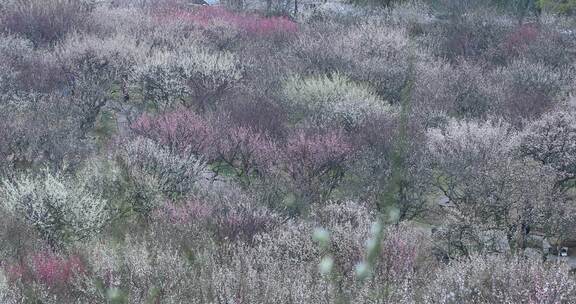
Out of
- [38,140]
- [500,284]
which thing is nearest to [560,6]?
[38,140]

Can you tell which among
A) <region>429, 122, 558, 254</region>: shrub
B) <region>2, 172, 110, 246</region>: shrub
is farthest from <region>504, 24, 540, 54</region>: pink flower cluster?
→ <region>2, 172, 110, 246</region>: shrub

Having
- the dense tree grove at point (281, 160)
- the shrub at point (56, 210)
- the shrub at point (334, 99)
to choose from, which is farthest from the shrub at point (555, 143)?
the shrub at point (56, 210)

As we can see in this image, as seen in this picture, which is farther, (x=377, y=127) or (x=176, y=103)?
(x=176, y=103)

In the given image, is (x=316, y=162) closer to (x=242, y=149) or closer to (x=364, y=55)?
(x=242, y=149)

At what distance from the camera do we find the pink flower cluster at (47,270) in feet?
36.4

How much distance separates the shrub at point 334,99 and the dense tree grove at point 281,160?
3.0 inches

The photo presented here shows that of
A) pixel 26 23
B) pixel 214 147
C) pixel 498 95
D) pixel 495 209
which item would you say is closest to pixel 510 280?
pixel 495 209

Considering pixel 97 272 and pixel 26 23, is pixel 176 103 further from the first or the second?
pixel 97 272

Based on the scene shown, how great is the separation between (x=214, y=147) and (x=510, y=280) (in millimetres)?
11066

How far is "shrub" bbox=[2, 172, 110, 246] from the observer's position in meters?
14.0

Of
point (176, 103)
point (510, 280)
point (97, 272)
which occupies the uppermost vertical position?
point (510, 280)

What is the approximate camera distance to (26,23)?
99.6ft

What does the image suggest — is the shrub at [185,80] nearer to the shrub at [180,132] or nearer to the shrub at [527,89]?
the shrub at [180,132]

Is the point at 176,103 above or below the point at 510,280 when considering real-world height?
below
